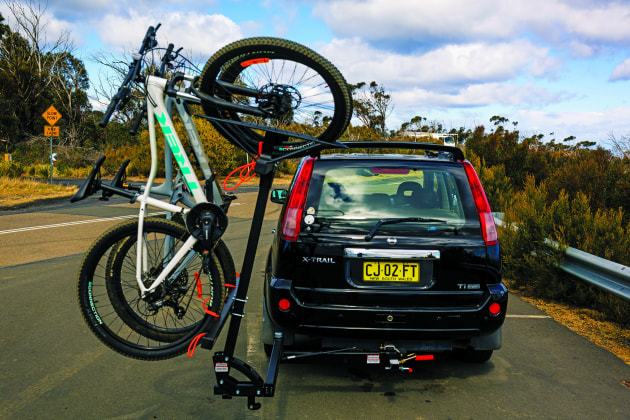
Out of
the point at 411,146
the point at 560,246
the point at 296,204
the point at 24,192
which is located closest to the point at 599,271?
the point at 560,246

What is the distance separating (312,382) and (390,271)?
1086mm

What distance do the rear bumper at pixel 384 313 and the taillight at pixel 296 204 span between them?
0.36 metres

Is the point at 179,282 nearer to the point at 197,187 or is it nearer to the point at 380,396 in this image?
the point at 197,187

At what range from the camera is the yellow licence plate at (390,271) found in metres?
3.62

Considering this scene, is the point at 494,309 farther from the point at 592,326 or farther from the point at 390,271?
the point at 592,326

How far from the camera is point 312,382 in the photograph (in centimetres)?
403

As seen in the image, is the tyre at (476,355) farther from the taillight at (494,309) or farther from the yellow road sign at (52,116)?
the yellow road sign at (52,116)

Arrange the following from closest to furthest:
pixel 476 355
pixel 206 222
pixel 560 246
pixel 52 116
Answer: pixel 206 222 < pixel 476 355 < pixel 560 246 < pixel 52 116

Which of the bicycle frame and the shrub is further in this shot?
the shrub

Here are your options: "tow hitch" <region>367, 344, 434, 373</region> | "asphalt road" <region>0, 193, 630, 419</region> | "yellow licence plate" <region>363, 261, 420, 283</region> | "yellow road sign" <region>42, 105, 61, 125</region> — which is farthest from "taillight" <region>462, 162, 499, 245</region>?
"yellow road sign" <region>42, 105, 61, 125</region>

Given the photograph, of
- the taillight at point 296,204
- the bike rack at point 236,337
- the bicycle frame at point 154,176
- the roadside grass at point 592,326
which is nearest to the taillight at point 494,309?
the taillight at point 296,204

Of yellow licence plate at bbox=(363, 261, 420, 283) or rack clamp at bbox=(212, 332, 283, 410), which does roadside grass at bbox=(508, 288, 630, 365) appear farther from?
rack clamp at bbox=(212, 332, 283, 410)

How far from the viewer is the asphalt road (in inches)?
138

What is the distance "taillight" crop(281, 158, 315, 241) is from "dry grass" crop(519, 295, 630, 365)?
3062 millimetres
